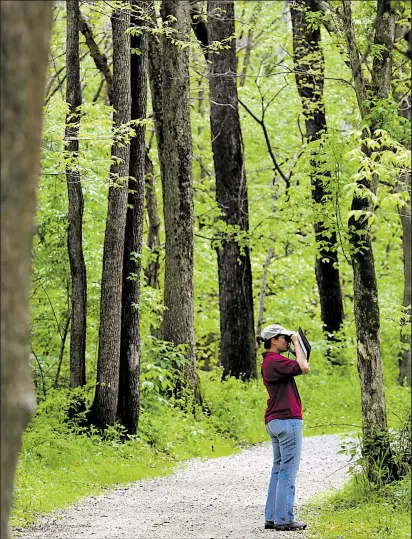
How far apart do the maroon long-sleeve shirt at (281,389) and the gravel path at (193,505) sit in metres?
1.11

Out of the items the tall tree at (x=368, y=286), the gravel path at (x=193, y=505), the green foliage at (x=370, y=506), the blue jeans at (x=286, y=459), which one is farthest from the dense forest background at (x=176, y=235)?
the blue jeans at (x=286, y=459)

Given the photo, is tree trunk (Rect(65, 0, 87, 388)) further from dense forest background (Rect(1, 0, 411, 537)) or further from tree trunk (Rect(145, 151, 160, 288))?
tree trunk (Rect(145, 151, 160, 288))

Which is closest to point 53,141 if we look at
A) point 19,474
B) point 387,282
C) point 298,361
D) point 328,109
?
point 19,474

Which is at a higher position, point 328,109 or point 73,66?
point 328,109

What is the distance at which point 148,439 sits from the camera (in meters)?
13.8

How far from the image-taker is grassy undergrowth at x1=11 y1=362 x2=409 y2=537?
35.3ft

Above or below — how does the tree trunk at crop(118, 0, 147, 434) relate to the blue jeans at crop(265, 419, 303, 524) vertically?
above

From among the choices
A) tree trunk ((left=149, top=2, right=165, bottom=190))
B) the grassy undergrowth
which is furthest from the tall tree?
tree trunk ((left=149, top=2, right=165, bottom=190))

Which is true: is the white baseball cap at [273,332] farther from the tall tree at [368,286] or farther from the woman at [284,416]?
the tall tree at [368,286]

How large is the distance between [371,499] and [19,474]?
4248 mm

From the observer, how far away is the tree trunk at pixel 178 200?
52.0 ft

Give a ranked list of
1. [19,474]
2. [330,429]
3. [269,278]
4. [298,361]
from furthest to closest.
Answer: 1. [269,278]
2. [330,429]
3. [19,474]
4. [298,361]

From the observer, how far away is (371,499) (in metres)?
8.96

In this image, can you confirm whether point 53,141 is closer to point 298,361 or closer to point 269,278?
point 298,361
